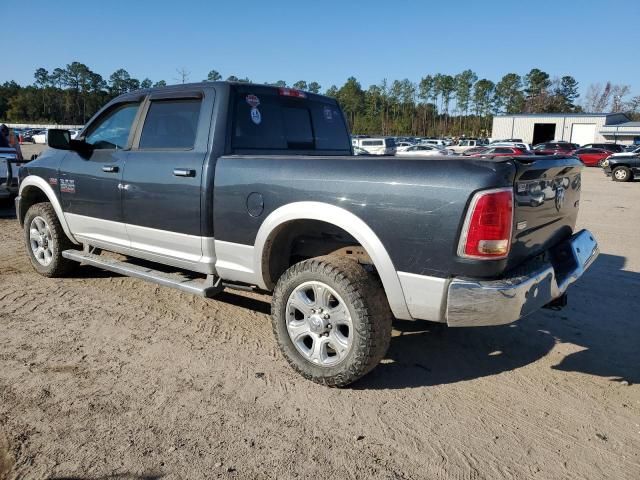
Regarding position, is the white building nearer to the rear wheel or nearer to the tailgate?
the rear wheel

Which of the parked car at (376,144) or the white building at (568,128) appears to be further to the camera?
the white building at (568,128)

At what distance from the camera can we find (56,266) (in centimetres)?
551

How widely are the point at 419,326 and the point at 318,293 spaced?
5.04 feet

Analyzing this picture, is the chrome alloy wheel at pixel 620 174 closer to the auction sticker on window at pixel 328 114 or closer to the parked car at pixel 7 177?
the auction sticker on window at pixel 328 114

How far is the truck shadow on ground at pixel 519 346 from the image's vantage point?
360 centimetres

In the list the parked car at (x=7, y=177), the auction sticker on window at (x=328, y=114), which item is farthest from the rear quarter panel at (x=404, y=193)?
the parked car at (x=7, y=177)

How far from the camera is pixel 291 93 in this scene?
180 inches

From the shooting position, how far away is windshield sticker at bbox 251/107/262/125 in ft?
13.6

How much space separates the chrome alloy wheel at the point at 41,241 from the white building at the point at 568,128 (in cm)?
6997

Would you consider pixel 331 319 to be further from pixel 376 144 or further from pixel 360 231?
pixel 376 144

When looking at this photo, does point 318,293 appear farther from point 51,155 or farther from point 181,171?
point 51,155

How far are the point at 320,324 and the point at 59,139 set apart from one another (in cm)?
328

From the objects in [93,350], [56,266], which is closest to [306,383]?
[93,350]

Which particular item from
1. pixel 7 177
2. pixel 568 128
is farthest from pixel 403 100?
pixel 7 177
